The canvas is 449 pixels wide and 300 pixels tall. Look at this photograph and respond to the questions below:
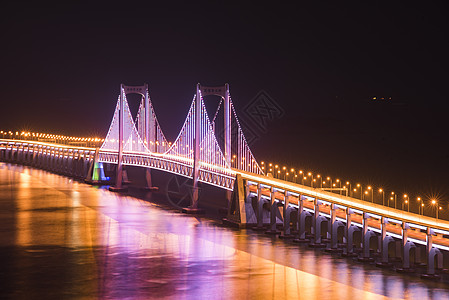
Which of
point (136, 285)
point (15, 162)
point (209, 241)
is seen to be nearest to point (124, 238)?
point (209, 241)

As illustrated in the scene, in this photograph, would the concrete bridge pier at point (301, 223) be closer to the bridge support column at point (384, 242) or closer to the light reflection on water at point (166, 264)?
the light reflection on water at point (166, 264)

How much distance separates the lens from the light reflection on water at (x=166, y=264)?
29.0 m

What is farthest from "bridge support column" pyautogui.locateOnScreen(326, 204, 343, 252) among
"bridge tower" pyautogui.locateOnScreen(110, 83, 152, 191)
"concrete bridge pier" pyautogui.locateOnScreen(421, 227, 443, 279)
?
"bridge tower" pyautogui.locateOnScreen(110, 83, 152, 191)

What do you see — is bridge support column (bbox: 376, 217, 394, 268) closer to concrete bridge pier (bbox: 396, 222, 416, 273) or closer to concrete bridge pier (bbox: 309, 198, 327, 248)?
concrete bridge pier (bbox: 396, 222, 416, 273)

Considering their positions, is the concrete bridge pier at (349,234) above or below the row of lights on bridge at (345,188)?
below

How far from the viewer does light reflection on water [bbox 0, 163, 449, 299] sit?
28953mm

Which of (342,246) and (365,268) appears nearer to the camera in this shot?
(365,268)

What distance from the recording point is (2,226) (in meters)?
47.7

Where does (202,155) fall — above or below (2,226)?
above

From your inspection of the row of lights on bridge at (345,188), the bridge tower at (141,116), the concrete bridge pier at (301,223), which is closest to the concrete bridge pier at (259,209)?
the row of lights on bridge at (345,188)

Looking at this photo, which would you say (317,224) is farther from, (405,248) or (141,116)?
(141,116)

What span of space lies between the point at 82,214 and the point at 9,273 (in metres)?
21.0

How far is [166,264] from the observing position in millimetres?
34594

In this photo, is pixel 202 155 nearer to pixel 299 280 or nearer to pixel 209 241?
pixel 209 241
